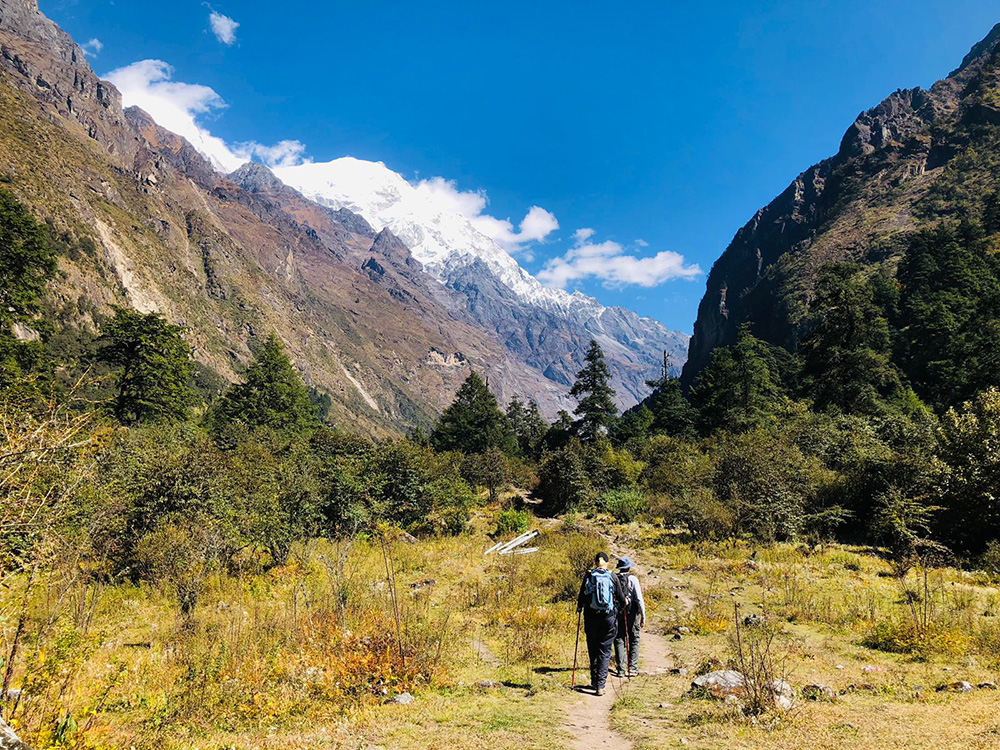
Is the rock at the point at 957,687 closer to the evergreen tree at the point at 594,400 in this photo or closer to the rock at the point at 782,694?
the rock at the point at 782,694

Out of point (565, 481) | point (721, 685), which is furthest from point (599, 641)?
point (565, 481)

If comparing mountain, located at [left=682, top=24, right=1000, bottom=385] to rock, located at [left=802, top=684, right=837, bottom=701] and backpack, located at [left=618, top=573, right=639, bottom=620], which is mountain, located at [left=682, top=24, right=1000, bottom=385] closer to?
backpack, located at [left=618, top=573, right=639, bottom=620]

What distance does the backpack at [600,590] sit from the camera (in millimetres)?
6902

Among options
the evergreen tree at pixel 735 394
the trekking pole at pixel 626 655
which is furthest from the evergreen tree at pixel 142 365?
the evergreen tree at pixel 735 394

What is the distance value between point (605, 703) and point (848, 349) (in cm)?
4030

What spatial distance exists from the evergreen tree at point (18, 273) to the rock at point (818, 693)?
27.3 meters

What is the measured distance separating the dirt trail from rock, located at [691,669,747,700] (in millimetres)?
983

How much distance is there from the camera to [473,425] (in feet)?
168

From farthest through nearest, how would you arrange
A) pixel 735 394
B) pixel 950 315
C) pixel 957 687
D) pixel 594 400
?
pixel 594 400
pixel 735 394
pixel 950 315
pixel 957 687

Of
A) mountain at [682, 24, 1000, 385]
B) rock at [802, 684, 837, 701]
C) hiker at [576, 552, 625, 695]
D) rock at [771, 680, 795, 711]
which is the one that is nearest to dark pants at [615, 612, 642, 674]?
hiker at [576, 552, 625, 695]

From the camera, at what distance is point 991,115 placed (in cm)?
8744

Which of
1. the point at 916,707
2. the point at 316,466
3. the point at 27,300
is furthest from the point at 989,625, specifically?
the point at 27,300

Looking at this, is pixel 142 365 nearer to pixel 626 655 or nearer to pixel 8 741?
pixel 626 655

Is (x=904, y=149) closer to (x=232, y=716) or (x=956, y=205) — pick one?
(x=956, y=205)
